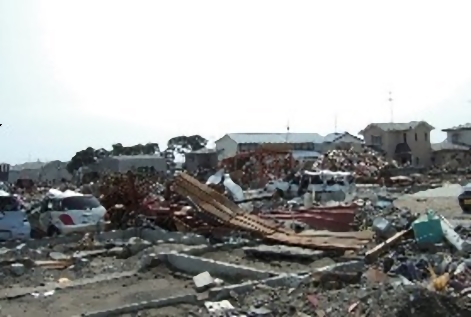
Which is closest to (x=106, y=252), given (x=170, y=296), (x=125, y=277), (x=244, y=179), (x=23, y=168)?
(x=125, y=277)

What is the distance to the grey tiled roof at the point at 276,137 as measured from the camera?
70.8m

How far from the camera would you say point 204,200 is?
61.5 feet

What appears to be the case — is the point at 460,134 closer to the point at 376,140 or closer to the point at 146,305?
the point at 376,140

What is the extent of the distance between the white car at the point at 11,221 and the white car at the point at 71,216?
1248 millimetres

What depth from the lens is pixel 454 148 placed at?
71312 millimetres

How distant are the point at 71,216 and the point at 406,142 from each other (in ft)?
195

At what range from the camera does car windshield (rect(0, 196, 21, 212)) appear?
A: 1658 centimetres

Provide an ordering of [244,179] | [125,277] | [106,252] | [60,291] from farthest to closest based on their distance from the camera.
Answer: [244,179] → [106,252] → [125,277] → [60,291]

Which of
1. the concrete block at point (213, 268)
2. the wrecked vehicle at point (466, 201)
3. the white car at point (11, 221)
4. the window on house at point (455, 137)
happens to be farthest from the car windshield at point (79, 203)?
the window on house at point (455, 137)

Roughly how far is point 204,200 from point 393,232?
581 cm

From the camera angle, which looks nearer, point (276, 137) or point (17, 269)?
point (17, 269)

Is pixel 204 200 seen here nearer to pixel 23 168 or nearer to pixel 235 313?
pixel 235 313

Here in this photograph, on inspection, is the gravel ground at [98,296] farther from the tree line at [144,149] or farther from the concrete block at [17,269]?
the tree line at [144,149]

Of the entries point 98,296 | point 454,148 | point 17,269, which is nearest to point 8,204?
point 17,269
